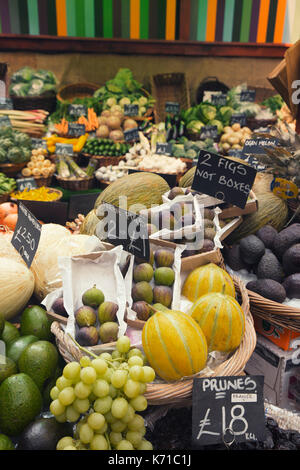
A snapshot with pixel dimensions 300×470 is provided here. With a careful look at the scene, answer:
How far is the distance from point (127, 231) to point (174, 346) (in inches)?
19.5

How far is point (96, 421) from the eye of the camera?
3.03 feet

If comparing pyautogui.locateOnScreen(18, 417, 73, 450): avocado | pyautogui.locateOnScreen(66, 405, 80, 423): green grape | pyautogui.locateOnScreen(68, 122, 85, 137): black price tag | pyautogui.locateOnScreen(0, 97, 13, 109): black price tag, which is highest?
pyautogui.locateOnScreen(0, 97, 13, 109): black price tag

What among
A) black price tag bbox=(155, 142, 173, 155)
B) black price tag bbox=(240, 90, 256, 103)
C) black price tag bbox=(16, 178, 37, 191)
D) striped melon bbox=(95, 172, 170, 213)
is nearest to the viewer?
striped melon bbox=(95, 172, 170, 213)

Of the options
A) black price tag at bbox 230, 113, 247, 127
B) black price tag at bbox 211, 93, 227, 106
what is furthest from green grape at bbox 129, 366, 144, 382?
black price tag at bbox 211, 93, 227, 106

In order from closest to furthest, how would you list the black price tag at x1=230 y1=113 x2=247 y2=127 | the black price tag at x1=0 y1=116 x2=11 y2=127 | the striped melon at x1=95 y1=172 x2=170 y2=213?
the striped melon at x1=95 y1=172 x2=170 y2=213, the black price tag at x1=0 y1=116 x2=11 y2=127, the black price tag at x1=230 y1=113 x2=247 y2=127

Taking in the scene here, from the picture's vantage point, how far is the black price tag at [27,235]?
1396 millimetres

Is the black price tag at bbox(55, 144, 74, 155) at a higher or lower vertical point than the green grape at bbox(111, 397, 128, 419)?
higher

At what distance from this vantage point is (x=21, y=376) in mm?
1080

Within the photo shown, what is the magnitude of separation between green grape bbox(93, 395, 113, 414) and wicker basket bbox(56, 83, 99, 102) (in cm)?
425

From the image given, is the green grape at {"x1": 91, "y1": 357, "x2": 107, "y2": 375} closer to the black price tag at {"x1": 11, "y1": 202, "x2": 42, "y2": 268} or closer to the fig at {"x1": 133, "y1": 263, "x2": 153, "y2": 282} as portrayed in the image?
the fig at {"x1": 133, "y1": 263, "x2": 153, "y2": 282}

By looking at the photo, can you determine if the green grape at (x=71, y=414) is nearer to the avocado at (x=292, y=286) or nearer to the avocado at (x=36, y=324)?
the avocado at (x=36, y=324)

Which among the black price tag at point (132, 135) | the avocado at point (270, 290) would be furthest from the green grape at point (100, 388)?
the black price tag at point (132, 135)

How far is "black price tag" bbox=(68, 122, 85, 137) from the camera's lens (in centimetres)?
386
